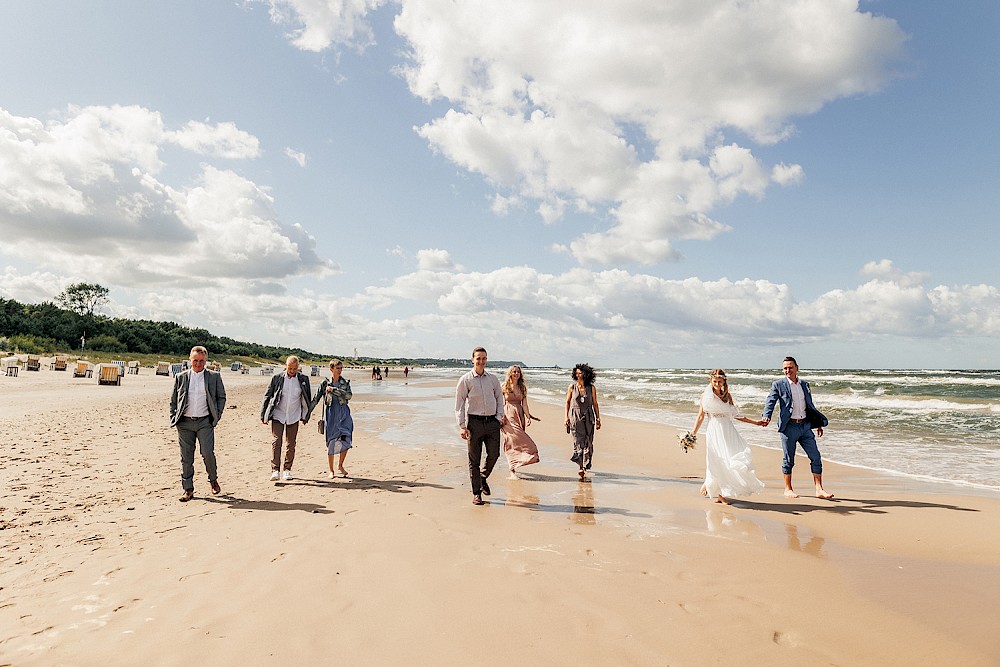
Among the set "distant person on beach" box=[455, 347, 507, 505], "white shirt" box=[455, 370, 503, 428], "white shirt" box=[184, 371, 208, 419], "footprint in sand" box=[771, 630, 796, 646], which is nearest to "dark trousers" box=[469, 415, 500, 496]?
"distant person on beach" box=[455, 347, 507, 505]

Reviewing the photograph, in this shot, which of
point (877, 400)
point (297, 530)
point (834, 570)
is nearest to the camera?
point (834, 570)

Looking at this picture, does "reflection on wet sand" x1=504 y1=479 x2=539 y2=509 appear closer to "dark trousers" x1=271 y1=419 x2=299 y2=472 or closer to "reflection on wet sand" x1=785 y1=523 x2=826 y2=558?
"reflection on wet sand" x1=785 y1=523 x2=826 y2=558

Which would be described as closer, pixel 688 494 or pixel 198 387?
pixel 198 387

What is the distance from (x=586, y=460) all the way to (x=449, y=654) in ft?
20.3

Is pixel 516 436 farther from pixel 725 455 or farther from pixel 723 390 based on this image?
pixel 723 390

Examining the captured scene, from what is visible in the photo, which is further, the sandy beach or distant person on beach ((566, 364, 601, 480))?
distant person on beach ((566, 364, 601, 480))

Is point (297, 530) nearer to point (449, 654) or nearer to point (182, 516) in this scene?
point (182, 516)

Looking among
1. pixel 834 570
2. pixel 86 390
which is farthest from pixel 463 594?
pixel 86 390

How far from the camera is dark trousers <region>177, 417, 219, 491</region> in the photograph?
7422 millimetres

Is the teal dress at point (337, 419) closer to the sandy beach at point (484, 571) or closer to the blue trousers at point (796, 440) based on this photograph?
the sandy beach at point (484, 571)

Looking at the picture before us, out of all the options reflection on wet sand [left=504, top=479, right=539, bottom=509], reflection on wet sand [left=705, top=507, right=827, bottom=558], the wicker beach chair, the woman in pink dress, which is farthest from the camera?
the wicker beach chair

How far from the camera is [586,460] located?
9.19 m

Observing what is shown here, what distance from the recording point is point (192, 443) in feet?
24.6

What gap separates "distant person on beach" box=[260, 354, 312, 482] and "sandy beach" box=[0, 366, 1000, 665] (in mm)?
521
